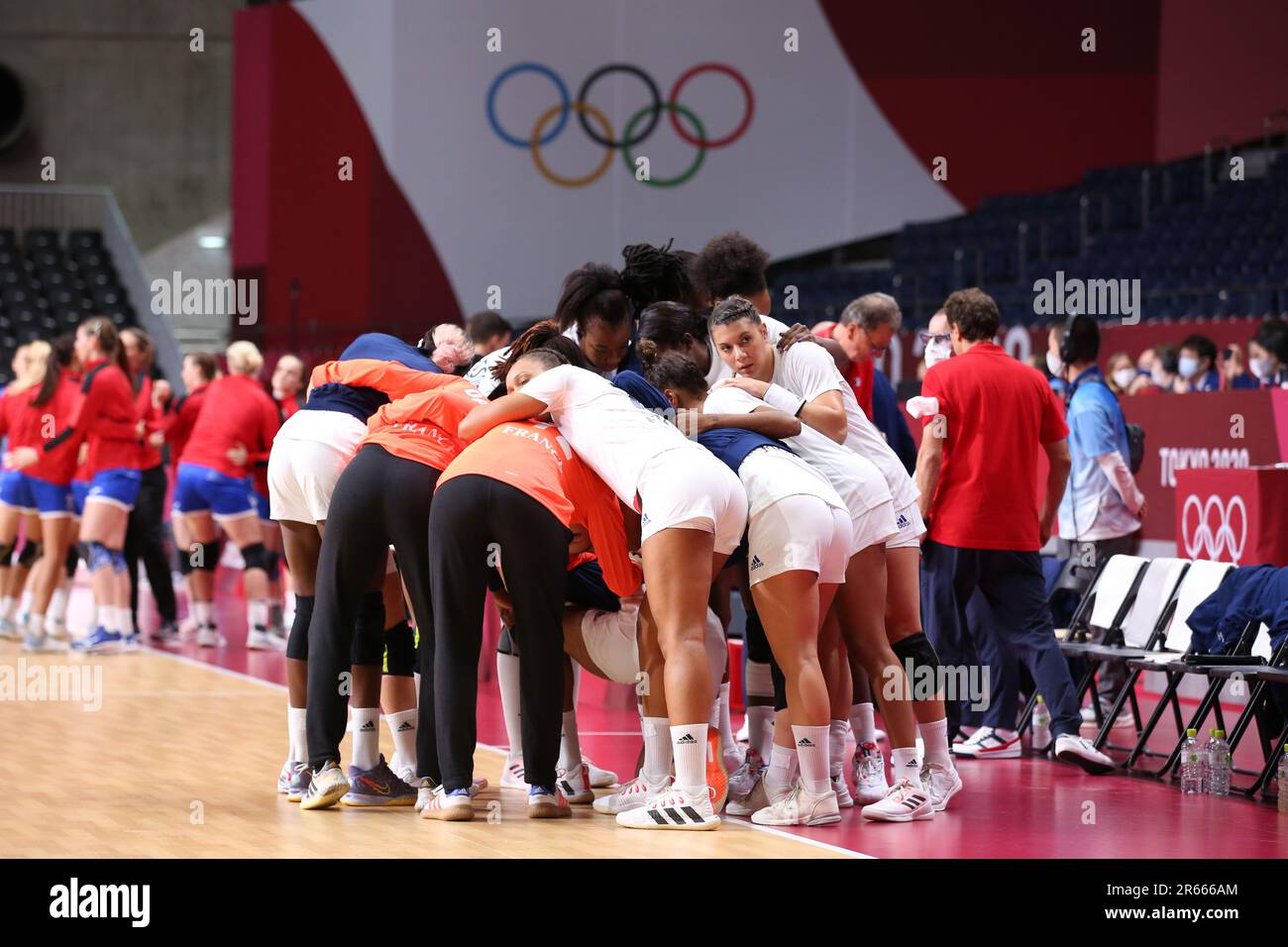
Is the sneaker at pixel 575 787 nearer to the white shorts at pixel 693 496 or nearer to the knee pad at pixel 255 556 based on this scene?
the white shorts at pixel 693 496

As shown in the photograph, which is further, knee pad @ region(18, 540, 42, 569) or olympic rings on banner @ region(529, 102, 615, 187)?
olympic rings on banner @ region(529, 102, 615, 187)

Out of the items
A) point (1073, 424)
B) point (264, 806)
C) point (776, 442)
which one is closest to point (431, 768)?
point (264, 806)

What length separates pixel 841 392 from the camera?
559cm

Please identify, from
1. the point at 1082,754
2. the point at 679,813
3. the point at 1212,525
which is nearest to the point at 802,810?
the point at 679,813

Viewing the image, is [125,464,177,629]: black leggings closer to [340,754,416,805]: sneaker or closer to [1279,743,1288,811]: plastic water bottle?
[340,754,416,805]: sneaker

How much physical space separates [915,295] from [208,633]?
891 cm

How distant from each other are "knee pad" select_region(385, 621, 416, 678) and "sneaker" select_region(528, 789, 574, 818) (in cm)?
76

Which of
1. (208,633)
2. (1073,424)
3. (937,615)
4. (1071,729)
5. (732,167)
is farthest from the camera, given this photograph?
(732,167)

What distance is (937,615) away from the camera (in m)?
6.96

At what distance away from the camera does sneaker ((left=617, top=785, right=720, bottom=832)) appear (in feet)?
16.5

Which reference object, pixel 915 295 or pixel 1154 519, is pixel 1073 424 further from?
pixel 915 295

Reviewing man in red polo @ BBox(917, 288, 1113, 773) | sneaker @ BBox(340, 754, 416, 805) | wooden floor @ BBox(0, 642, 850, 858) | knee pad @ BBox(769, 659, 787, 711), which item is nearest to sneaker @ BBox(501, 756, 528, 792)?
wooden floor @ BBox(0, 642, 850, 858)

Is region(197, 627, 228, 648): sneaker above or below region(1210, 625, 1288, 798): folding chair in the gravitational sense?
below

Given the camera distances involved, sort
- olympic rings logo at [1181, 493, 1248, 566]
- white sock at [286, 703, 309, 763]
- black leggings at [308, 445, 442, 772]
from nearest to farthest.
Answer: black leggings at [308, 445, 442, 772] → white sock at [286, 703, 309, 763] → olympic rings logo at [1181, 493, 1248, 566]
